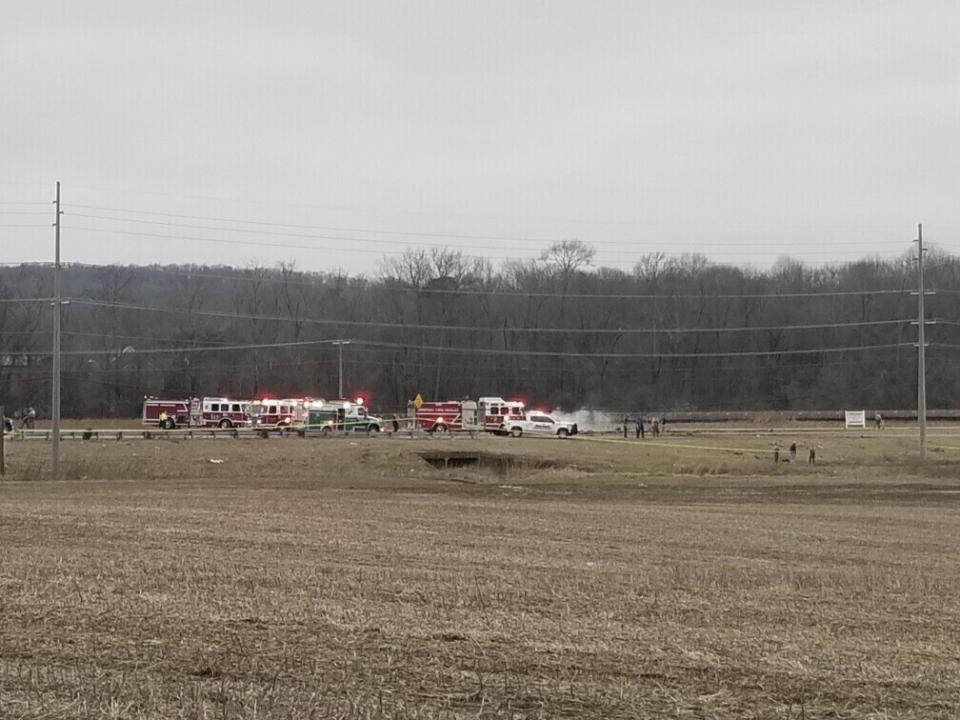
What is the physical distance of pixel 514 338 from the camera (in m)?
116

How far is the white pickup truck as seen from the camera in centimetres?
7514

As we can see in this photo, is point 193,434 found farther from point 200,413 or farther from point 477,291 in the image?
point 477,291

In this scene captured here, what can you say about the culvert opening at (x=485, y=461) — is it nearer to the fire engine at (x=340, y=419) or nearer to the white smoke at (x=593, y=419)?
the fire engine at (x=340, y=419)

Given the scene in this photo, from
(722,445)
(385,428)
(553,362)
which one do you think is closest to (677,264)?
(553,362)

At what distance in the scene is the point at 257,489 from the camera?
37.5 m

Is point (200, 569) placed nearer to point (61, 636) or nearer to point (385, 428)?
point (61, 636)

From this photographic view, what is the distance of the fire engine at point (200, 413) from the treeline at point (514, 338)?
13.3 meters

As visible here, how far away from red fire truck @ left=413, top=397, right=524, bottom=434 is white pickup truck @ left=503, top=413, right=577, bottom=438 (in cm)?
48

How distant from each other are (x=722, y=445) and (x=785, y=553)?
42413 mm

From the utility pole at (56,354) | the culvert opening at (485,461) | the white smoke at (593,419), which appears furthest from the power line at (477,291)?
the utility pole at (56,354)

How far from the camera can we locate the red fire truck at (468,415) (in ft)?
252

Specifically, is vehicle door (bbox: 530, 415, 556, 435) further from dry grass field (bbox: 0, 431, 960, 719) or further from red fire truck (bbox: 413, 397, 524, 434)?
dry grass field (bbox: 0, 431, 960, 719)

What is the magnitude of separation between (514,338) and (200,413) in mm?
39783

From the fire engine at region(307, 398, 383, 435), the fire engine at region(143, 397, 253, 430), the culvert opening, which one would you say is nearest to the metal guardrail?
the fire engine at region(307, 398, 383, 435)
